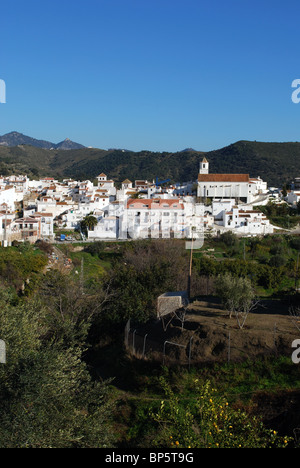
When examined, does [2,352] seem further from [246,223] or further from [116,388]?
[246,223]

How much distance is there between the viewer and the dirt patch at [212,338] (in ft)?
35.2

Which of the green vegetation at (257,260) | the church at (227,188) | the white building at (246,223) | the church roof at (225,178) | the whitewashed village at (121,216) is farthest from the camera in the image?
the church roof at (225,178)

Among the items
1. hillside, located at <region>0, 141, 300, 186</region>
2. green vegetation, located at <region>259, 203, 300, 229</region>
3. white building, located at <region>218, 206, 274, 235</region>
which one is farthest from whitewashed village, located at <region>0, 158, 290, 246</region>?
hillside, located at <region>0, 141, 300, 186</region>

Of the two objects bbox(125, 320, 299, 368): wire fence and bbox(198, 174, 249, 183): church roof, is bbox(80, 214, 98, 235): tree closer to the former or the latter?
bbox(198, 174, 249, 183): church roof

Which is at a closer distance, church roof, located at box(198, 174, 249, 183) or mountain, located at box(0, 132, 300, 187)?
church roof, located at box(198, 174, 249, 183)

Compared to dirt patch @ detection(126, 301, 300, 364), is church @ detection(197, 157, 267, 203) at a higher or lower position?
higher

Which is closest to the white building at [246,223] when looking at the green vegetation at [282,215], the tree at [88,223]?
the green vegetation at [282,215]

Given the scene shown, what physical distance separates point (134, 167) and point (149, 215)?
72.1 metres

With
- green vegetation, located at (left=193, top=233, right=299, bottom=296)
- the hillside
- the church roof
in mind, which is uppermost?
the hillside

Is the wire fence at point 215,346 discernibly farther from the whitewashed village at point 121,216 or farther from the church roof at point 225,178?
the church roof at point 225,178

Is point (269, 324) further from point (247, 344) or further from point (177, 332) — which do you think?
point (177, 332)

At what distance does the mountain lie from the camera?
88.8 metres

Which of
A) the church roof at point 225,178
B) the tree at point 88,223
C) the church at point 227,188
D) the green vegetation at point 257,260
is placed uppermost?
the church roof at point 225,178
